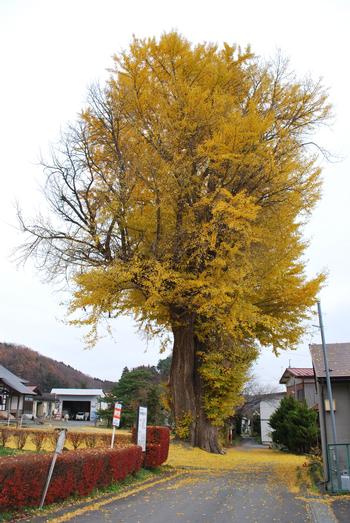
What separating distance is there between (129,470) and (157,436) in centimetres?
251

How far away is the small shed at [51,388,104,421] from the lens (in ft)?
206

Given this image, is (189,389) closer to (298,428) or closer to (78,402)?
(298,428)

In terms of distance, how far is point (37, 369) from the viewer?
97.2m

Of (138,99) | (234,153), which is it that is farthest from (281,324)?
(138,99)

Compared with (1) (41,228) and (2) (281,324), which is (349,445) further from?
(1) (41,228)

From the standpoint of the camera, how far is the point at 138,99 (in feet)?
55.0

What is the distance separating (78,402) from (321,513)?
60.4 metres

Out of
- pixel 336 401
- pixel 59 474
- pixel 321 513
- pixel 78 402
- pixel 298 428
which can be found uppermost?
pixel 78 402

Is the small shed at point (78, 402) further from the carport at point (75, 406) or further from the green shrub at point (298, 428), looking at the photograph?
the green shrub at point (298, 428)

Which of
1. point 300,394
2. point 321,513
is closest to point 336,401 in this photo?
point 321,513

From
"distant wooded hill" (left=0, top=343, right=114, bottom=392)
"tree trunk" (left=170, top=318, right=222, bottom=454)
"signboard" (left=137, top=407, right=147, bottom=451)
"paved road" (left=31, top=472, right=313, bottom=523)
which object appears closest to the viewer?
"paved road" (left=31, top=472, right=313, bottom=523)

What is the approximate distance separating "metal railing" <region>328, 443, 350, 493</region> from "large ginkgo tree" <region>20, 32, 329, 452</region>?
5.15m

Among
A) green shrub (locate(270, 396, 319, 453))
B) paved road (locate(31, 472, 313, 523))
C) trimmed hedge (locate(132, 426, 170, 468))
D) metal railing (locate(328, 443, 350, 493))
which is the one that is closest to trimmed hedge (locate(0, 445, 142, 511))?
paved road (locate(31, 472, 313, 523))

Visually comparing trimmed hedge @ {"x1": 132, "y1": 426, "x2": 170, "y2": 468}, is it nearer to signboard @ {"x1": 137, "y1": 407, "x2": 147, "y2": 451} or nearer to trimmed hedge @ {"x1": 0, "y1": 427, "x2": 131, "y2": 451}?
signboard @ {"x1": 137, "y1": 407, "x2": 147, "y2": 451}
